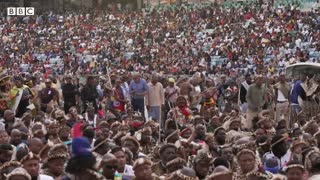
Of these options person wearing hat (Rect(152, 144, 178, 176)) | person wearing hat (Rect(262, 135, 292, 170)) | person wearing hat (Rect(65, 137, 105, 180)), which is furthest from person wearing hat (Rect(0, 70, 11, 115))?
person wearing hat (Rect(65, 137, 105, 180))

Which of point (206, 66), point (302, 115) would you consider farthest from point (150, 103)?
point (206, 66)

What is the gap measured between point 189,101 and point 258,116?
227 centimetres

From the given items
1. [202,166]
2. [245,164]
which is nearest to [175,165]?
[202,166]

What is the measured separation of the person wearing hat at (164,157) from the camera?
10.5m

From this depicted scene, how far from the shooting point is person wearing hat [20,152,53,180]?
30.1 feet

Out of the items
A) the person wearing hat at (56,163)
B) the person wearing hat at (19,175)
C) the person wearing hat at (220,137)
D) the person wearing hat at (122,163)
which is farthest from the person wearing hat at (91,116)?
the person wearing hat at (19,175)

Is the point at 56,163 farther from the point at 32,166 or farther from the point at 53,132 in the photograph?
the point at 53,132

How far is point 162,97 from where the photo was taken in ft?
62.4

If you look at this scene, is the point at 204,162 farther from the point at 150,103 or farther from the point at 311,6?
the point at 311,6

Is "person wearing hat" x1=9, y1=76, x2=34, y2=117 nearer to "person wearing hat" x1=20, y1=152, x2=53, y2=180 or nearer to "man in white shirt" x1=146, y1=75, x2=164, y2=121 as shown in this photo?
"man in white shirt" x1=146, y1=75, x2=164, y2=121

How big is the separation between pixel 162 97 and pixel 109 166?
10.1 metres

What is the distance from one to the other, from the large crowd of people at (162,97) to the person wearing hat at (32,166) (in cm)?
1

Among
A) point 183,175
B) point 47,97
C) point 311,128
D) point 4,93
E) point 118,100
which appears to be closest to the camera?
point 183,175

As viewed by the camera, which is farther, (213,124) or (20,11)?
(20,11)
